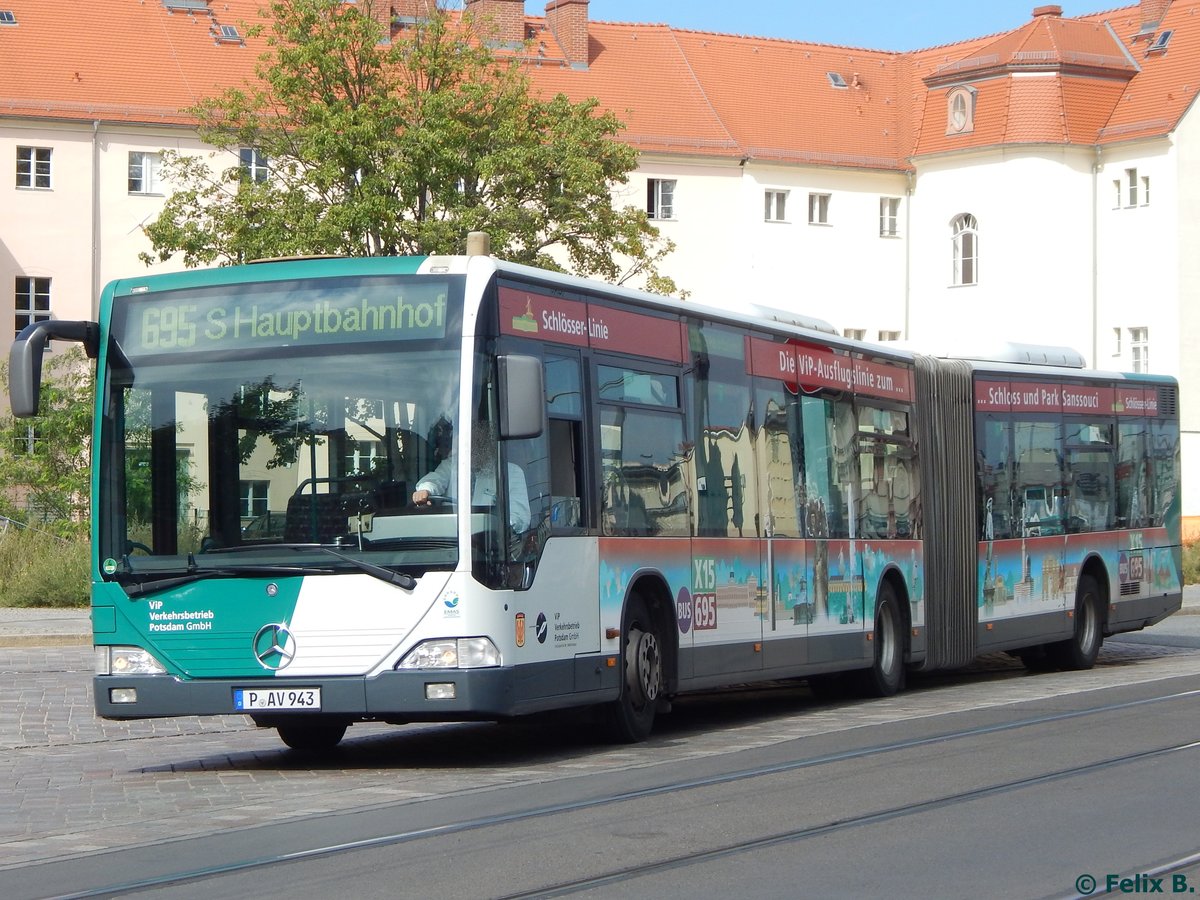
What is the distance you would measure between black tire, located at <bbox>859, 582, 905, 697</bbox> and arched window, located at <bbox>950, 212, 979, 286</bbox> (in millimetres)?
44989

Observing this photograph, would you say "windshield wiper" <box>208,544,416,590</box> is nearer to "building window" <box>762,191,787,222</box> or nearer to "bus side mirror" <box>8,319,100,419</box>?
"bus side mirror" <box>8,319,100,419</box>

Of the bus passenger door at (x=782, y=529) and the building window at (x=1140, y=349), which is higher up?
the building window at (x=1140, y=349)

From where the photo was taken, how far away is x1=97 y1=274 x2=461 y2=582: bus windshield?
1199cm

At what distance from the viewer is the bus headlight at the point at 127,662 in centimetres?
1241

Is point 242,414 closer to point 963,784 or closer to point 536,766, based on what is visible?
point 536,766

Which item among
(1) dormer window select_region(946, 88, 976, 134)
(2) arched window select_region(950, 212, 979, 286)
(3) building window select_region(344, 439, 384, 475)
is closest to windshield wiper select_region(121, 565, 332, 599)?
(3) building window select_region(344, 439, 384, 475)

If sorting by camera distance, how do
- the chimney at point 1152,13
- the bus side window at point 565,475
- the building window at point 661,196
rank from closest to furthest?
the bus side window at point 565,475 → the building window at point 661,196 → the chimney at point 1152,13

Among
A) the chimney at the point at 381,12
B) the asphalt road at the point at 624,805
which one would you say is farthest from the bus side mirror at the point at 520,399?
the chimney at the point at 381,12

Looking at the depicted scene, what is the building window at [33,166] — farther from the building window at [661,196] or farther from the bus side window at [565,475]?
the bus side window at [565,475]

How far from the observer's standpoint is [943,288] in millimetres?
63906

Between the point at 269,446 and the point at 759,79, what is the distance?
2259 inches

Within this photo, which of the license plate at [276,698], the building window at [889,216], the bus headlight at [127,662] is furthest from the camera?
the building window at [889,216]

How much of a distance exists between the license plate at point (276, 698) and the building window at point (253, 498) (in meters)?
1.09

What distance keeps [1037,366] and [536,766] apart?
37.0ft
